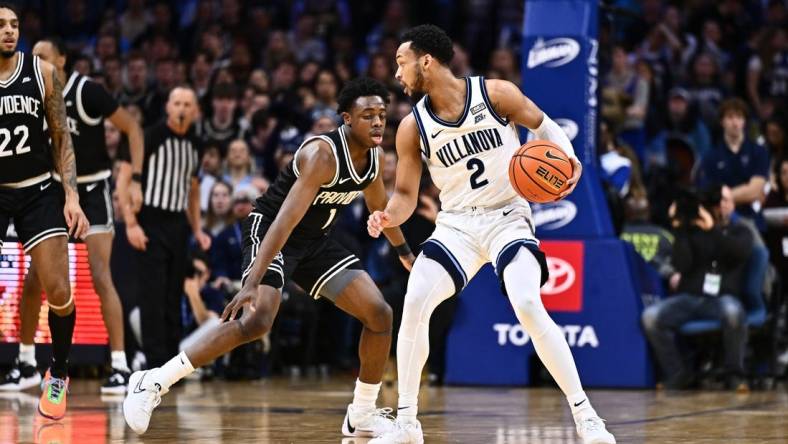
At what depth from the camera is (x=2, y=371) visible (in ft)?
37.7

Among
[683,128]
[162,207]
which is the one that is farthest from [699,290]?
[162,207]

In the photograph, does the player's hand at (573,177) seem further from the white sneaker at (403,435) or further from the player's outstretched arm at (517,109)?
the white sneaker at (403,435)

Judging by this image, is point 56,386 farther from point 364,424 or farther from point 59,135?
point 364,424

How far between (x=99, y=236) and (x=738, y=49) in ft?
28.0

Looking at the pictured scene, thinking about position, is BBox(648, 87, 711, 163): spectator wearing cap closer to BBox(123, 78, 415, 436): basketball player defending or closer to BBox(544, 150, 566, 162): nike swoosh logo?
BBox(123, 78, 415, 436): basketball player defending

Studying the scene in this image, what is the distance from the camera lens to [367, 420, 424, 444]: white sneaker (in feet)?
22.0

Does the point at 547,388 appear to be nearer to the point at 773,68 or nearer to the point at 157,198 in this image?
the point at 157,198

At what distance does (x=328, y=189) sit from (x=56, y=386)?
2.07m

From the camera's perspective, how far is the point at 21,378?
32.4 feet

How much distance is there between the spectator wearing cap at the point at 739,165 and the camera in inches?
456

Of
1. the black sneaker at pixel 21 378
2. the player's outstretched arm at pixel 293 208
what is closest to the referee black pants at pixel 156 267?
the black sneaker at pixel 21 378

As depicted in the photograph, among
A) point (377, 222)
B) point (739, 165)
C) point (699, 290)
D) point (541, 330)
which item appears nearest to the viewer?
point (541, 330)

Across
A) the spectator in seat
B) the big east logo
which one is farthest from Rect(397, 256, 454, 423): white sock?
the spectator in seat

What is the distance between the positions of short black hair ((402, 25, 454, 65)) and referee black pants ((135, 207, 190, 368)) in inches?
177
